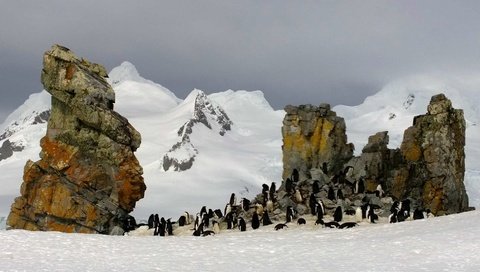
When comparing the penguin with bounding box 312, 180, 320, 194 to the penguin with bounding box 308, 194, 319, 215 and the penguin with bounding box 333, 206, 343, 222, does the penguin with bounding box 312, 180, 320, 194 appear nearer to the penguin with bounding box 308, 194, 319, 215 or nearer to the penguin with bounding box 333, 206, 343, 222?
the penguin with bounding box 308, 194, 319, 215

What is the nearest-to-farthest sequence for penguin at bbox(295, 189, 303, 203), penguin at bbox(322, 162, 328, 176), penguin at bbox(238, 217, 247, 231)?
penguin at bbox(238, 217, 247, 231) < penguin at bbox(295, 189, 303, 203) < penguin at bbox(322, 162, 328, 176)

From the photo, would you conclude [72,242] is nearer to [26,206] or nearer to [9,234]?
[9,234]

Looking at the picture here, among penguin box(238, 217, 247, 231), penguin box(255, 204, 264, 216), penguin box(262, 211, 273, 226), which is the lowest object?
penguin box(238, 217, 247, 231)

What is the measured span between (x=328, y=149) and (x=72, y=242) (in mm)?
47334

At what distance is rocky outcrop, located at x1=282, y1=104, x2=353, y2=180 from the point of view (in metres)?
67.4

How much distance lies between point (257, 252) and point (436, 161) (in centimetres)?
4975

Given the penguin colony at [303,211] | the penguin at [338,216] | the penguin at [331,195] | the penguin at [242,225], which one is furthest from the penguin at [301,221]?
the penguin at [331,195]

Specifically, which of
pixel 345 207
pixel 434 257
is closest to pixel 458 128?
pixel 345 207

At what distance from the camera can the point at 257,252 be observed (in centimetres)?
2138

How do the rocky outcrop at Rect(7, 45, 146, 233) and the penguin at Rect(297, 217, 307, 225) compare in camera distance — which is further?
the rocky outcrop at Rect(7, 45, 146, 233)

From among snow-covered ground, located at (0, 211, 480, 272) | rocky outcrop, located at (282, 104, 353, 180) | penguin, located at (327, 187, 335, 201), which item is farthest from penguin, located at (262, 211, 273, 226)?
rocky outcrop, located at (282, 104, 353, 180)

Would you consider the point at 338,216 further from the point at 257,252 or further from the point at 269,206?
the point at 257,252

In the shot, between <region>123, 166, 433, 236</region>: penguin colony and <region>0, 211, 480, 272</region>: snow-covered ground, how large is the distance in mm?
13903

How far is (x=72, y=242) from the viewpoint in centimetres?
2273
